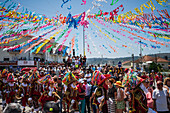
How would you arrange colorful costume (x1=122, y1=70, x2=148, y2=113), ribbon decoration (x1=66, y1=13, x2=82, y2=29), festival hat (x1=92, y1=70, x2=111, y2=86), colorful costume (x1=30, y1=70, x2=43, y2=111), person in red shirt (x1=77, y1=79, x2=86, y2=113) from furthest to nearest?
ribbon decoration (x1=66, y1=13, x2=82, y2=29)
colorful costume (x1=30, y1=70, x2=43, y2=111)
person in red shirt (x1=77, y1=79, x2=86, y2=113)
festival hat (x1=92, y1=70, x2=111, y2=86)
colorful costume (x1=122, y1=70, x2=148, y2=113)

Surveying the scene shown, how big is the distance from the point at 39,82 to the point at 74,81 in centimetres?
163

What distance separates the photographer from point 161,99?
16.3 ft

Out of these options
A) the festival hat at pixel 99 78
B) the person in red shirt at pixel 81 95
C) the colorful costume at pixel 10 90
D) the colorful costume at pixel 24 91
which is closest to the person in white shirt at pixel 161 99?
the festival hat at pixel 99 78

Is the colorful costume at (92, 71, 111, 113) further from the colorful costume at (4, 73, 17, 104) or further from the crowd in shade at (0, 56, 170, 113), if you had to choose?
the colorful costume at (4, 73, 17, 104)

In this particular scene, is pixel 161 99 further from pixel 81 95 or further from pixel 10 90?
pixel 10 90

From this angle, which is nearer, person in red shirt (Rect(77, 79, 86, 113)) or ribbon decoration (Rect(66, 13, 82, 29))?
person in red shirt (Rect(77, 79, 86, 113))

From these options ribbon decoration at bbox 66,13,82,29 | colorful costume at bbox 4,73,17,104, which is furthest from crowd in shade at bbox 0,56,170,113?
ribbon decoration at bbox 66,13,82,29

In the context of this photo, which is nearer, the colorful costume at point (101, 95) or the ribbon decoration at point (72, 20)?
the colorful costume at point (101, 95)

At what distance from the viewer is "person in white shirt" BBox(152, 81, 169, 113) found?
4.96 m

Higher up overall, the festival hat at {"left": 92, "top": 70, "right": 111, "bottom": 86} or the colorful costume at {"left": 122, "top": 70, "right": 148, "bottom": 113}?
the festival hat at {"left": 92, "top": 70, "right": 111, "bottom": 86}

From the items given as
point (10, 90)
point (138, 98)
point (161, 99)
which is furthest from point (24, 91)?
point (161, 99)

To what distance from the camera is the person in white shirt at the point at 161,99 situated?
195 inches

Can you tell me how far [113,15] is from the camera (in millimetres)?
10562

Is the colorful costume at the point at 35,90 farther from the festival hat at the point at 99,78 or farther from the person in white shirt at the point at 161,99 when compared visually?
the person in white shirt at the point at 161,99
